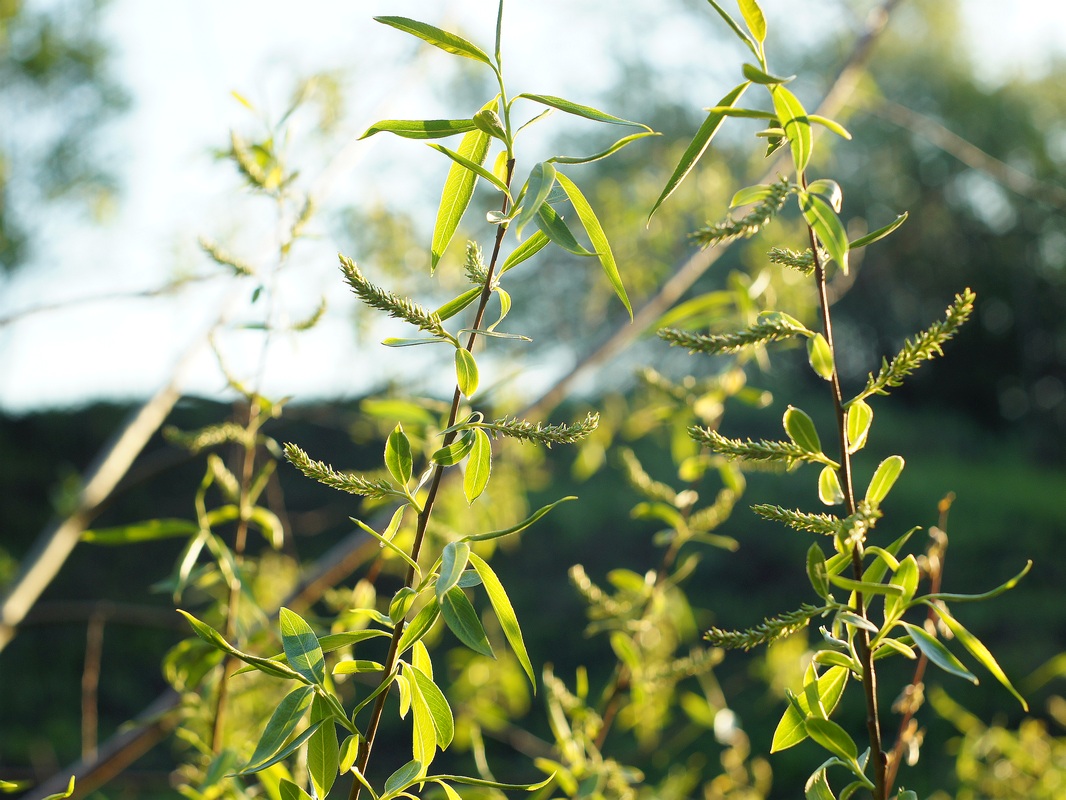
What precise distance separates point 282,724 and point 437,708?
0.21ft

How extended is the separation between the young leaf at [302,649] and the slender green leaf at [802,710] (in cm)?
20

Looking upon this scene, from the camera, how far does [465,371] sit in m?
0.36

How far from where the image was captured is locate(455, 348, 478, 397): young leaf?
0.36 metres

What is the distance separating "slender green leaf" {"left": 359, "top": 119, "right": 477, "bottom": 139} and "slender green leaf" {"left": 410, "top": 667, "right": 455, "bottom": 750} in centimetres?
23

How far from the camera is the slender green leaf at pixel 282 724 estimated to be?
1.13 ft

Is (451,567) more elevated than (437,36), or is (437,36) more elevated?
(437,36)

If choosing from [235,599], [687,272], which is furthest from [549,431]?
[687,272]

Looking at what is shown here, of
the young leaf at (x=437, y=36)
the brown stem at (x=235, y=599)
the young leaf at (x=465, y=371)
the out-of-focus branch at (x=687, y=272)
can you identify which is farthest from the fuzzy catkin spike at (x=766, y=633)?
the out-of-focus branch at (x=687, y=272)

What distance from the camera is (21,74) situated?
8070 mm

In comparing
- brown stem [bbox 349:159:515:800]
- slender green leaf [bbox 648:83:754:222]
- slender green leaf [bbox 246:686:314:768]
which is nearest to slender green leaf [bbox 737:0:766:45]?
slender green leaf [bbox 648:83:754:222]

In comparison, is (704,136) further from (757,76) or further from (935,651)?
(935,651)

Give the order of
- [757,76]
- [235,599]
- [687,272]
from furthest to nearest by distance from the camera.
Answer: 1. [687,272]
2. [235,599]
3. [757,76]

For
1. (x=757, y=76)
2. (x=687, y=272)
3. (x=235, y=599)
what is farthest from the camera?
(x=687, y=272)

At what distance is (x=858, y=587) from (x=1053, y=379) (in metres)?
9.06
